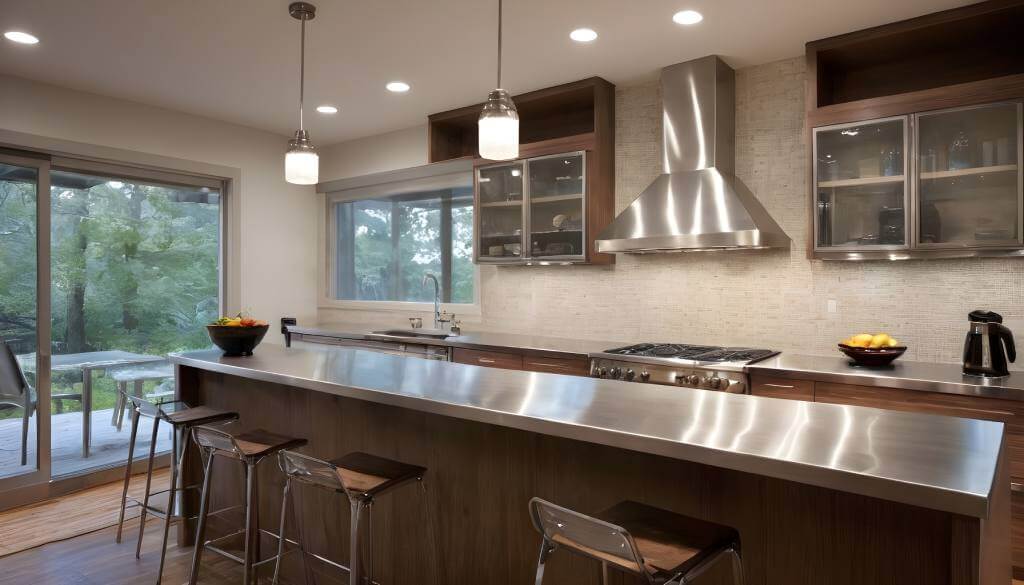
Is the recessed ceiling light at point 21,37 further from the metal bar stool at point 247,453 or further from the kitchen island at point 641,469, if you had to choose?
the metal bar stool at point 247,453

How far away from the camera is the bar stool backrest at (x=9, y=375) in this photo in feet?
13.1

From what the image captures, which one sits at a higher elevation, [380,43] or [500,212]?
[380,43]

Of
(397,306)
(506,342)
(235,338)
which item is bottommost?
(506,342)

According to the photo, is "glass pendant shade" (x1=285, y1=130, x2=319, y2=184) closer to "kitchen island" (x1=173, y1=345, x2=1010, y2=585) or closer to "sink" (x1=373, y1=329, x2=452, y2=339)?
"kitchen island" (x1=173, y1=345, x2=1010, y2=585)

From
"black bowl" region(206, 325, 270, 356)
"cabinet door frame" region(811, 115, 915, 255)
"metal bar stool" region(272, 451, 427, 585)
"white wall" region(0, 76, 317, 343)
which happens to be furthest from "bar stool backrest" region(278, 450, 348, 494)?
"white wall" region(0, 76, 317, 343)

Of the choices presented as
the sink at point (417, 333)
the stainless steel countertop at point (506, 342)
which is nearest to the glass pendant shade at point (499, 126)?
the stainless steel countertop at point (506, 342)

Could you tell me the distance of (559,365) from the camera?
3826 millimetres

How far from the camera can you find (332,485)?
199cm

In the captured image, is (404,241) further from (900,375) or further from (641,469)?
(641,469)

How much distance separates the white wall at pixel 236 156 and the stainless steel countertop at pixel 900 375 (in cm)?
420

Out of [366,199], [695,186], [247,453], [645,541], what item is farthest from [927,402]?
[366,199]

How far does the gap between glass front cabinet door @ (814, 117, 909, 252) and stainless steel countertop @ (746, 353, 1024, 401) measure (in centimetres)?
61

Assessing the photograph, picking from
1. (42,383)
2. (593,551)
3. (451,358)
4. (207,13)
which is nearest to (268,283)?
(42,383)

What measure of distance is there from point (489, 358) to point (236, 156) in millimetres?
2912
